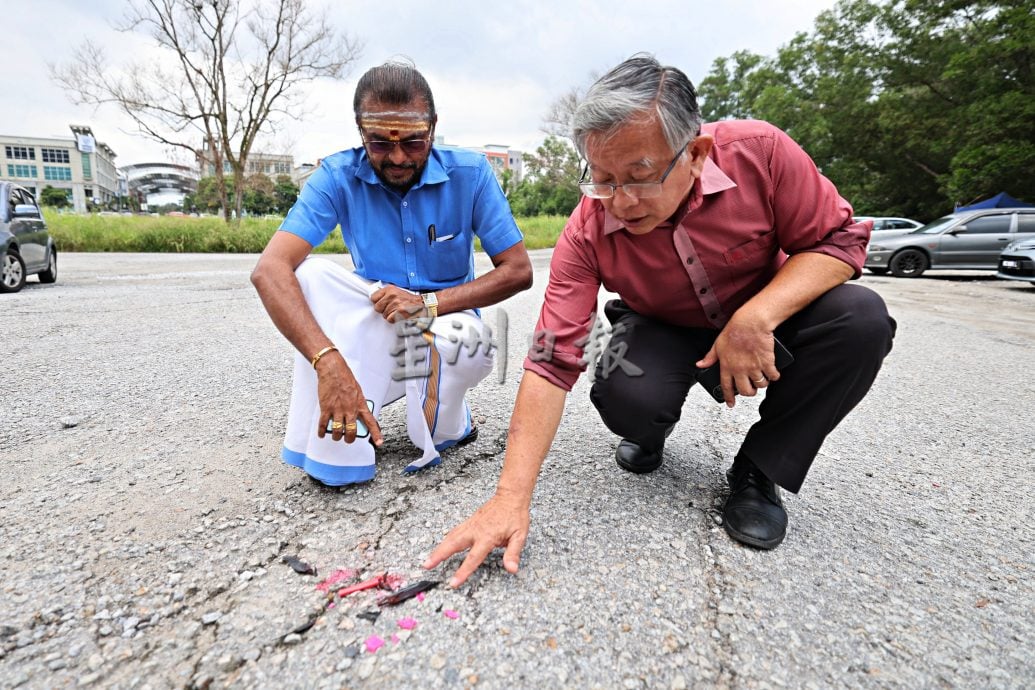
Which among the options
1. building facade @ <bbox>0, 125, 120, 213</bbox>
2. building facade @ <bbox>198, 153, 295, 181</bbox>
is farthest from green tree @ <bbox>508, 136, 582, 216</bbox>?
building facade @ <bbox>0, 125, 120, 213</bbox>

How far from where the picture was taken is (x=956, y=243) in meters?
10.7

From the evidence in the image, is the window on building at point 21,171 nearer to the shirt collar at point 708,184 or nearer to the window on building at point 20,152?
the window on building at point 20,152

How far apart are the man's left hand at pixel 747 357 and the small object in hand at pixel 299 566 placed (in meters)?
1.09

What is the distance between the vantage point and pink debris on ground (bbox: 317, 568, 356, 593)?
132 cm

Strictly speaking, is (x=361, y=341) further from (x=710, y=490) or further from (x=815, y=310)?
(x=815, y=310)

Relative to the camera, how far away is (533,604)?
1.28 m

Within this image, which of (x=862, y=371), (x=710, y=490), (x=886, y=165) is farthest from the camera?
(x=886, y=165)

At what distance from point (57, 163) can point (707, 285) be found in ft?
333

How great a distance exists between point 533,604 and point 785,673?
512 mm

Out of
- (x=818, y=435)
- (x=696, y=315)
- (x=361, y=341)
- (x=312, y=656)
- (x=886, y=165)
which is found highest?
(x=886, y=165)

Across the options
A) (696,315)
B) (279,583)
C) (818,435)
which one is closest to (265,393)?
(279,583)

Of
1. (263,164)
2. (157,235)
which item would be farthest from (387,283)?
(263,164)

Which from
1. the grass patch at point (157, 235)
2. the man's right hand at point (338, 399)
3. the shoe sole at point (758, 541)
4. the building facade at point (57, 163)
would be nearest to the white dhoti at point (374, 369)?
the man's right hand at point (338, 399)

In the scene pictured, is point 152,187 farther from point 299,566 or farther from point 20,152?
point 299,566
